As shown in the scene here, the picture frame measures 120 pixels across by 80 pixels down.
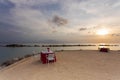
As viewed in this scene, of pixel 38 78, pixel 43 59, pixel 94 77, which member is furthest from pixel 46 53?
pixel 94 77

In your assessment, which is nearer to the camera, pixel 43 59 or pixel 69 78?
pixel 69 78

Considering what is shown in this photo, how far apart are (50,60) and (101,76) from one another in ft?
12.8

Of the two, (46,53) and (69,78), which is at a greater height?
(46,53)

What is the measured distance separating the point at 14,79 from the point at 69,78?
216cm

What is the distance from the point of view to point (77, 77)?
6059 mm

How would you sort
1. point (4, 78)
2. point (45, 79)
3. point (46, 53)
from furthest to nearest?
point (46, 53), point (4, 78), point (45, 79)

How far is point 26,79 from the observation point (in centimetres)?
600

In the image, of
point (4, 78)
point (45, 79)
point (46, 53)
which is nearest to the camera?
point (45, 79)

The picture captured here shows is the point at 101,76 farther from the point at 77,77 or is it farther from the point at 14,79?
the point at 14,79

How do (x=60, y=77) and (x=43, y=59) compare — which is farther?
(x=43, y=59)

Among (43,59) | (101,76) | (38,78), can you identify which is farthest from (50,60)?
(101,76)

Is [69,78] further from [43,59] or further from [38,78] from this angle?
[43,59]

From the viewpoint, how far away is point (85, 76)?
6.20 metres

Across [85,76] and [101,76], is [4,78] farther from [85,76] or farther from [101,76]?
[101,76]
